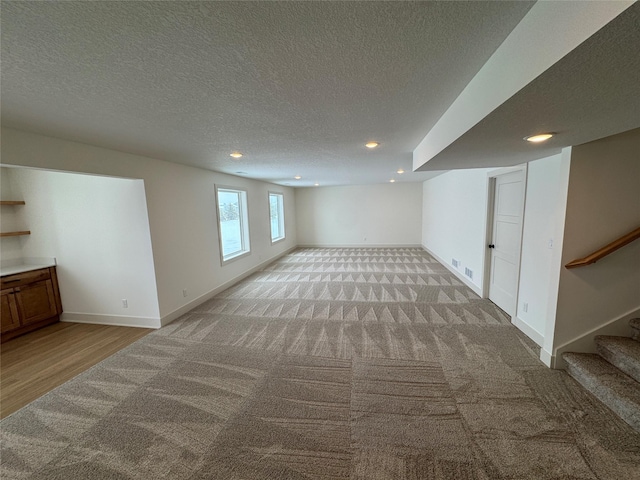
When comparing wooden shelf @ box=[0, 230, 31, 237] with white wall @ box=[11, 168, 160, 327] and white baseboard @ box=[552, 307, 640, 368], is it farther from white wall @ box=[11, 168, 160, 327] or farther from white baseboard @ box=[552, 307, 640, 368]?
white baseboard @ box=[552, 307, 640, 368]

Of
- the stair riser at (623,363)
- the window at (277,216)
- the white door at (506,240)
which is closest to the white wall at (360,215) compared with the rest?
the window at (277,216)

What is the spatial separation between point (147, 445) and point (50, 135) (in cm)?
278

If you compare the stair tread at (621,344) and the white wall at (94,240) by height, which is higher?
the white wall at (94,240)

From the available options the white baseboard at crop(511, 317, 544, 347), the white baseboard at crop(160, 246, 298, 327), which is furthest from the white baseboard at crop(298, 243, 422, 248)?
the white baseboard at crop(511, 317, 544, 347)

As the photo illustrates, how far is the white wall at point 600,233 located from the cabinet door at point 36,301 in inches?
250

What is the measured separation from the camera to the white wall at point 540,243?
7.93ft

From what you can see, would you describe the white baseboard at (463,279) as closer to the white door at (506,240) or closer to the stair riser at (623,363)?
the white door at (506,240)

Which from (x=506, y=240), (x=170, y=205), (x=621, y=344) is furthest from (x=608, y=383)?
(x=170, y=205)

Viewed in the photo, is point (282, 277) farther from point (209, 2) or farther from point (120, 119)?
point (209, 2)

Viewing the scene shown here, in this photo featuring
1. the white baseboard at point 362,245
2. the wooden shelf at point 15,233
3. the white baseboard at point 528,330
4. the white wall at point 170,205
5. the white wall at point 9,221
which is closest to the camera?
the white wall at point 170,205

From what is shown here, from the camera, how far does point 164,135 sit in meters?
2.41

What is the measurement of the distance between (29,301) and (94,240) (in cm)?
119

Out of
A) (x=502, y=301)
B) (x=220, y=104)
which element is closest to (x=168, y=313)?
(x=220, y=104)

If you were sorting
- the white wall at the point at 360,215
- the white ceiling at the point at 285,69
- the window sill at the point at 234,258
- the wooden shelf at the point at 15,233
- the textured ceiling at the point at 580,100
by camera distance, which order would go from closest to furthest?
1. the textured ceiling at the point at 580,100
2. the white ceiling at the point at 285,69
3. the wooden shelf at the point at 15,233
4. the window sill at the point at 234,258
5. the white wall at the point at 360,215
